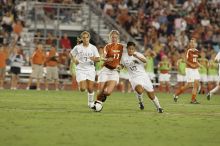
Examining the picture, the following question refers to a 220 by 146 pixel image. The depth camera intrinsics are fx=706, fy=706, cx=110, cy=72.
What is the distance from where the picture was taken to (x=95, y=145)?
1242cm

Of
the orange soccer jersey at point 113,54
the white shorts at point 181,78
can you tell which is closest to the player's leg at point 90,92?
the orange soccer jersey at point 113,54

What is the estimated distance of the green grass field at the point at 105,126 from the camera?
1305 centimetres

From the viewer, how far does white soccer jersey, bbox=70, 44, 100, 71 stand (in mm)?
20941

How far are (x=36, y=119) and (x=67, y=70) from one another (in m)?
20.9

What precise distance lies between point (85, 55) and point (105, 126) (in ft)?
18.7

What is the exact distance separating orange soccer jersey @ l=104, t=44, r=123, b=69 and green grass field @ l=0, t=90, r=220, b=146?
1.34 m

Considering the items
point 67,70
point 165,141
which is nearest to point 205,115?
point 165,141

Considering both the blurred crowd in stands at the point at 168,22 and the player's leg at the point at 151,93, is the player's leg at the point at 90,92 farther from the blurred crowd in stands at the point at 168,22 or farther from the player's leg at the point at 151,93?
the blurred crowd in stands at the point at 168,22

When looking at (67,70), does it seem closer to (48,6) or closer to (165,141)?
(48,6)

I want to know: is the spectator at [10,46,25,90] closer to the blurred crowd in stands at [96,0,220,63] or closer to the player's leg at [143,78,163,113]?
the blurred crowd in stands at [96,0,220,63]

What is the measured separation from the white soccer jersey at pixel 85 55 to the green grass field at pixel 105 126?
49.5 inches

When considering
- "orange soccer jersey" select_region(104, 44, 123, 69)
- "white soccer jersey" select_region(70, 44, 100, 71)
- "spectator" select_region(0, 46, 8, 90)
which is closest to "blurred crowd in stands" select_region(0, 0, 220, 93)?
"spectator" select_region(0, 46, 8, 90)

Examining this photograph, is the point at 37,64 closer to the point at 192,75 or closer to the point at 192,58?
the point at 192,58

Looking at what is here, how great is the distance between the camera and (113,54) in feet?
67.4
